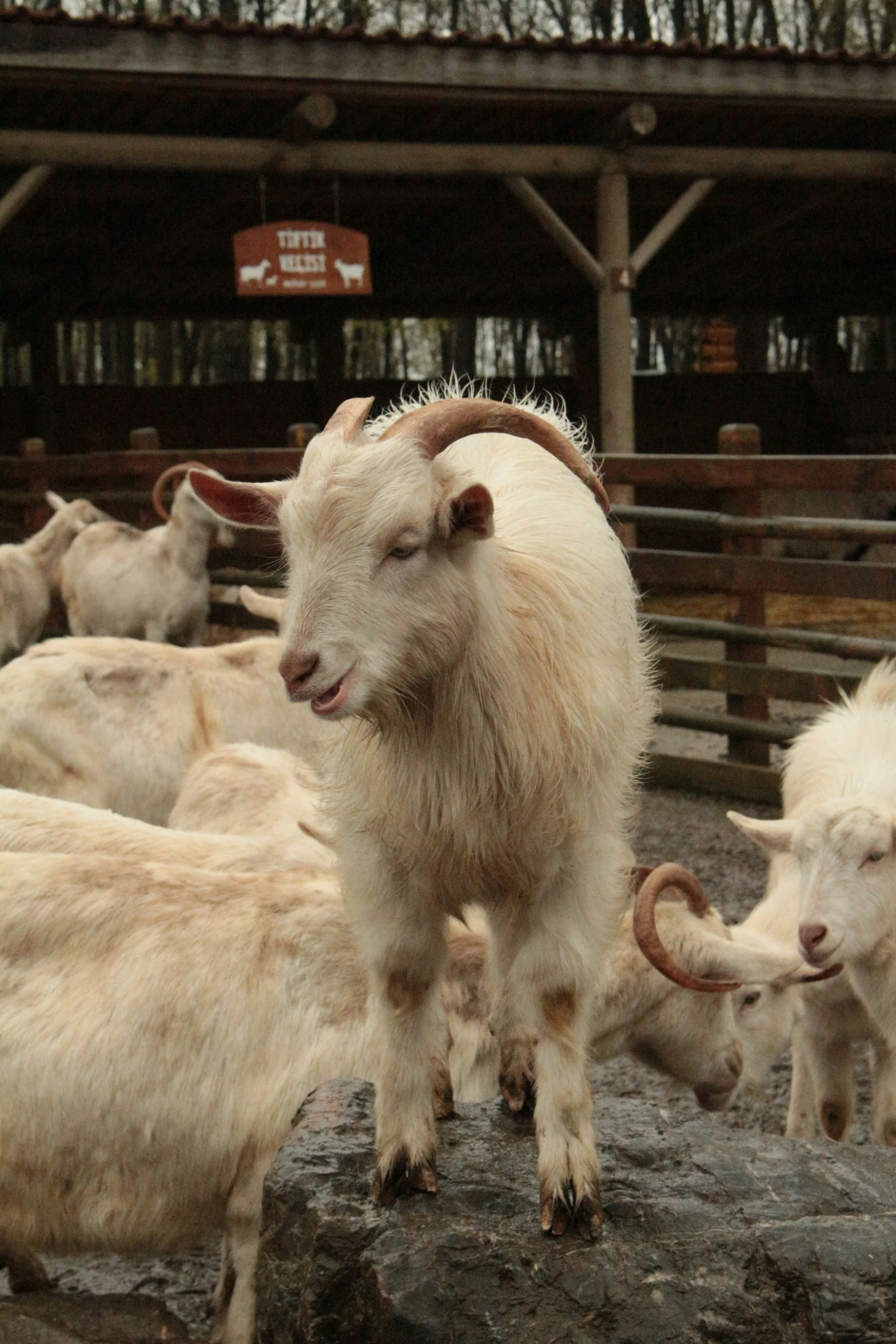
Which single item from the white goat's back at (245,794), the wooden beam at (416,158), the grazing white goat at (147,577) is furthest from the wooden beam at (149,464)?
the white goat's back at (245,794)

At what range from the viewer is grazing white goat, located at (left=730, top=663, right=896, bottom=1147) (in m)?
4.49

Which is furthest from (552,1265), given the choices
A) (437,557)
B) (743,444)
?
(743,444)

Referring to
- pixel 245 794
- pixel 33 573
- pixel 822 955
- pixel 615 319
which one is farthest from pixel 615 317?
pixel 822 955

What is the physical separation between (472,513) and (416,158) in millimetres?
8665

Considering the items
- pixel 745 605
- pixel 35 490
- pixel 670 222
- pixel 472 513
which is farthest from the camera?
pixel 35 490

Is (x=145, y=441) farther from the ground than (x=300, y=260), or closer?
closer

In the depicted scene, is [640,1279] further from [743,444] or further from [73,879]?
[743,444]

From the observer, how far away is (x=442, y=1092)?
11.2ft

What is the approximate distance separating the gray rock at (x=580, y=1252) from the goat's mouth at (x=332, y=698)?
1.11m

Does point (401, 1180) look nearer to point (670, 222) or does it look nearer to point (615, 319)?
point (615, 319)

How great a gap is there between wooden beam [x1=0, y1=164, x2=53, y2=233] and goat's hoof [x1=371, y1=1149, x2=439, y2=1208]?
8.04 m

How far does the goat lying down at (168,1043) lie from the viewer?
359cm

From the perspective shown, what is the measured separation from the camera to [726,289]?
57.6 feet

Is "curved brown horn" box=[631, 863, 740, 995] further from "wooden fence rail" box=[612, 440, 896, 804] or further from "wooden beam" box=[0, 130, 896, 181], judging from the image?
"wooden beam" box=[0, 130, 896, 181]
